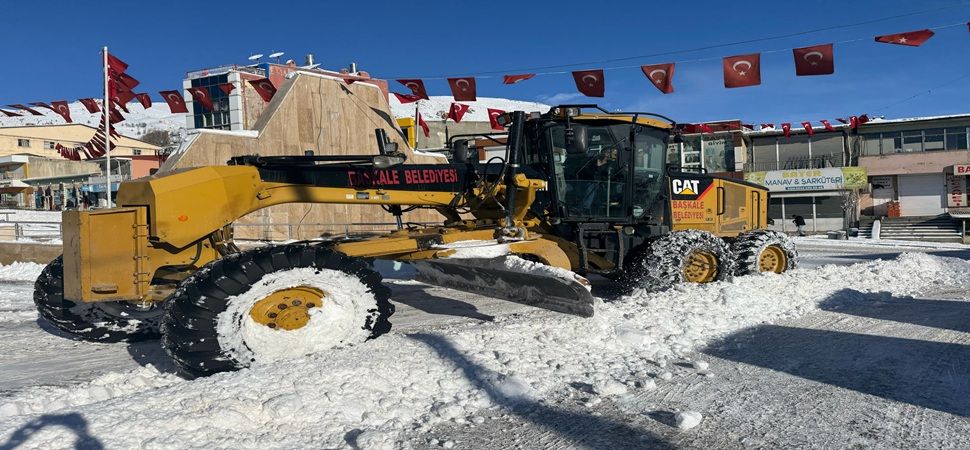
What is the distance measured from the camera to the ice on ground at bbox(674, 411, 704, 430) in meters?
3.84

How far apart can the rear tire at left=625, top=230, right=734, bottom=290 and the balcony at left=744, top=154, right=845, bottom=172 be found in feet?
119

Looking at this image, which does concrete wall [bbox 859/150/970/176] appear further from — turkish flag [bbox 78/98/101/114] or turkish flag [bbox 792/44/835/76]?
turkish flag [bbox 78/98/101/114]

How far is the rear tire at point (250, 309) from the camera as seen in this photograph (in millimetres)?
4566

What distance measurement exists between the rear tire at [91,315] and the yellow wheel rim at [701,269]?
6.27m

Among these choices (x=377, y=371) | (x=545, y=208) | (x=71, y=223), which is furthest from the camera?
(x=545, y=208)

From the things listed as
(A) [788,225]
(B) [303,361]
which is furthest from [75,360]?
(A) [788,225]

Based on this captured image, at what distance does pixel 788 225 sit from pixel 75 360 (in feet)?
133

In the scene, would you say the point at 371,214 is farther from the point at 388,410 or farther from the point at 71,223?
the point at 388,410

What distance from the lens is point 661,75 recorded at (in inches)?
579

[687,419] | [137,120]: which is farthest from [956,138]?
[137,120]

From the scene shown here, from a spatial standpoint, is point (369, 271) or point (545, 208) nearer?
point (369, 271)

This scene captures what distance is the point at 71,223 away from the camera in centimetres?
503

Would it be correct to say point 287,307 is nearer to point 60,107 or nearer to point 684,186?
point 684,186

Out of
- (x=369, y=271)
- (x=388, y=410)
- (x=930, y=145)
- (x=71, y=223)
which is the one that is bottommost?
(x=388, y=410)
